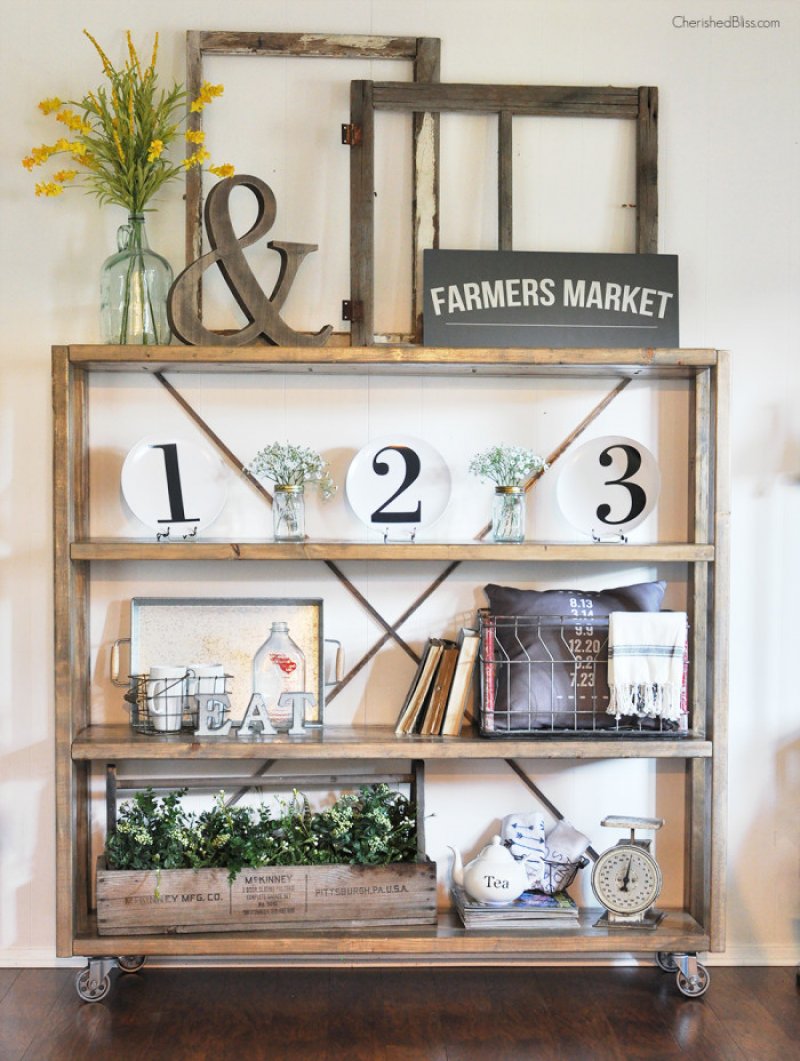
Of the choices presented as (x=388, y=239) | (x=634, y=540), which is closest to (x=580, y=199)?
(x=388, y=239)

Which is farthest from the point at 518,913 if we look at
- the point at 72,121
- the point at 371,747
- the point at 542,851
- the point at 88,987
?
the point at 72,121

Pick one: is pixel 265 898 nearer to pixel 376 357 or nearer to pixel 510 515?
pixel 510 515

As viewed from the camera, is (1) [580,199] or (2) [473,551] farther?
(1) [580,199]

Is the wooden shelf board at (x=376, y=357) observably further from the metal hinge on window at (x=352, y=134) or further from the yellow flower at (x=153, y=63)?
the yellow flower at (x=153, y=63)

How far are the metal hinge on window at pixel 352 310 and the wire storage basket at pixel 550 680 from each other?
0.90 metres

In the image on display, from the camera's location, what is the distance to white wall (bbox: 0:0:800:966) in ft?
9.97

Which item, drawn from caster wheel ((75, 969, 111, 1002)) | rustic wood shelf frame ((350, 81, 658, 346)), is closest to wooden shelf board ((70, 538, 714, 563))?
rustic wood shelf frame ((350, 81, 658, 346))

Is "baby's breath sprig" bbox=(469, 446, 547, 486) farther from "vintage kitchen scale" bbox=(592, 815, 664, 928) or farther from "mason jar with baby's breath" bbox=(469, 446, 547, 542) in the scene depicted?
"vintage kitchen scale" bbox=(592, 815, 664, 928)

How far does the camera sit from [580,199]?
3096 millimetres

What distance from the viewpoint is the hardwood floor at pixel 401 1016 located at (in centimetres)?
256

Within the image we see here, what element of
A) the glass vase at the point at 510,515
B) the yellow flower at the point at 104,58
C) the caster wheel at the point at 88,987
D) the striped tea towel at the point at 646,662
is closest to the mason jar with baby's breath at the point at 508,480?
the glass vase at the point at 510,515

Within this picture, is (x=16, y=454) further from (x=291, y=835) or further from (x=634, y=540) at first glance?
(x=634, y=540)

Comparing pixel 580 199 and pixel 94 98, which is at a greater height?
pixel 94 98

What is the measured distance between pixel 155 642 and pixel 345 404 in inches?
33.4
